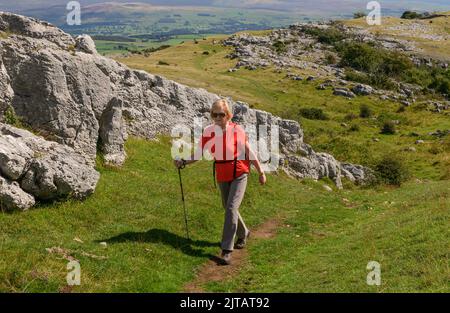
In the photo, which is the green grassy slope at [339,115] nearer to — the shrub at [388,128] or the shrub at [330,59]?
the shrub at [388,128]

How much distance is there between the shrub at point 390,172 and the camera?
147 ft

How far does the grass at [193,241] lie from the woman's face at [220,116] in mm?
4681

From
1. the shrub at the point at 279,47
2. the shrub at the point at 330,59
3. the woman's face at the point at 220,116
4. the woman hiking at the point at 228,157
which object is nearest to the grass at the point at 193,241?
the woman hiking at the point at 228,157

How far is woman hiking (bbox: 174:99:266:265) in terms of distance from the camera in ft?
49.2

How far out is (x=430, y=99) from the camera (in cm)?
10250

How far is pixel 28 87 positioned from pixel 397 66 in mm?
118312

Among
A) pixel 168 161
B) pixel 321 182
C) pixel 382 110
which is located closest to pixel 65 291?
pixel 168 161

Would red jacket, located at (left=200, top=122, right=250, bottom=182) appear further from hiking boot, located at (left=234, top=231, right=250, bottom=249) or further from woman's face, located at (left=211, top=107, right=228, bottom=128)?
hiking boot, located at (left=234, top=231, right=250, bottom=249)

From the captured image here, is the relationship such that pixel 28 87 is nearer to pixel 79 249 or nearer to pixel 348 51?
pixel 79 249

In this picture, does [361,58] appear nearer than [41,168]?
No

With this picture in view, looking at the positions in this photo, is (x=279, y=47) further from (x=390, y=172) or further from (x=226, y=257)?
(x=226, y=257)

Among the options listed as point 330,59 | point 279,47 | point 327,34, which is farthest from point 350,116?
point 327,34

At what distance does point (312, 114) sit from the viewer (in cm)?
8000

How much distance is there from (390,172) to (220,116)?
35450 mm
